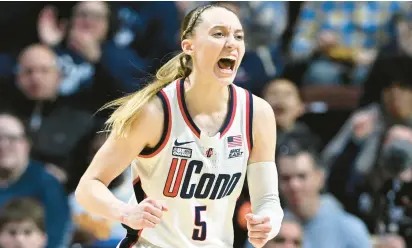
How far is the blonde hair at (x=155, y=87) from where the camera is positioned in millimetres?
3629

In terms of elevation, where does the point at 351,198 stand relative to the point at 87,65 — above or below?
below

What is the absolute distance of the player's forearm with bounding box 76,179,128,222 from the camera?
3531 mm

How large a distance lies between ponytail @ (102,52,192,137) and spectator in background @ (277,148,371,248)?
3209mm

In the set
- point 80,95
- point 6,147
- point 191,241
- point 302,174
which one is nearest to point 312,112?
point 302,174

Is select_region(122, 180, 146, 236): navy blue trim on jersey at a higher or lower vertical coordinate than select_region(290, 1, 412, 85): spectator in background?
lower

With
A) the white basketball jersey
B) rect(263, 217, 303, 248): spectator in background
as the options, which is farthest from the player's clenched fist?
rect(263, 217, 303, 248): spectator in background

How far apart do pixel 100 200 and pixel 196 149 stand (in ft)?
1.72

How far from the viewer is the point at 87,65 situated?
25.1 ft

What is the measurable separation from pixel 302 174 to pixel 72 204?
2.15 meters

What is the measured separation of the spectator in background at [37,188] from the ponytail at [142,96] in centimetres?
306

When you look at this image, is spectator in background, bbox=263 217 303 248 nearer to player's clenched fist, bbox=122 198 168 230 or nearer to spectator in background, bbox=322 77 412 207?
spectator in background, bbox=322 77 412 207

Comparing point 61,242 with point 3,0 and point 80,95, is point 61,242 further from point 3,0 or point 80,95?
point 3,0

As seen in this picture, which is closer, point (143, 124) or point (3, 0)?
point (143, 124)

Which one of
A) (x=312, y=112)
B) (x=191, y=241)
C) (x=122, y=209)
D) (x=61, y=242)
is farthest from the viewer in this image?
(x=312, y=112)
